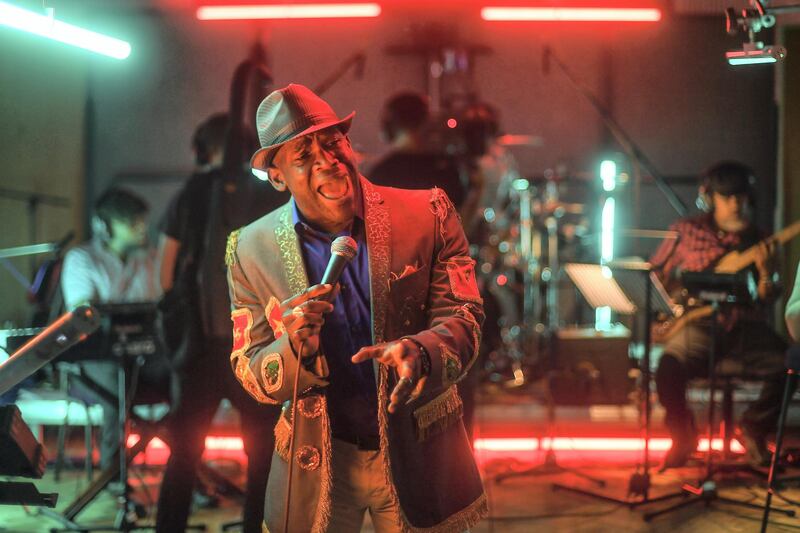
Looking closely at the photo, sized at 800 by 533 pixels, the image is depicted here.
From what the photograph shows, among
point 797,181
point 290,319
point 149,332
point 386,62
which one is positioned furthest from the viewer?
point 386,62

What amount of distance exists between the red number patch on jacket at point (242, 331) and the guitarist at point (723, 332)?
3.65 m

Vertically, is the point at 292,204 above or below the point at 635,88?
below

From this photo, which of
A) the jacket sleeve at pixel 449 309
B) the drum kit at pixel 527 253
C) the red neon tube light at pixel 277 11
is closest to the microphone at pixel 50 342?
the jacket sleeve at pixel 449 309

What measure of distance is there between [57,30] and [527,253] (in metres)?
5.87

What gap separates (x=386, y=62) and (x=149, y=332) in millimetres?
5638

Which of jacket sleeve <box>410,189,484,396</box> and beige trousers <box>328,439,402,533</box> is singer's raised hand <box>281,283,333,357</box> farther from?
beige trousers <box>328,439,402,533</box>

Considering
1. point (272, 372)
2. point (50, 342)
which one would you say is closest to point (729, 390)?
point (272, 372)

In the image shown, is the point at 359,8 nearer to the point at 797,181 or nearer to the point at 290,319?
the point at 797,181

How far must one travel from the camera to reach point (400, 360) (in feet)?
6.25

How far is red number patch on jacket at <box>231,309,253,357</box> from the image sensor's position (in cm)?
226

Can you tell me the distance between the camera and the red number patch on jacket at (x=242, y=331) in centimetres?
226

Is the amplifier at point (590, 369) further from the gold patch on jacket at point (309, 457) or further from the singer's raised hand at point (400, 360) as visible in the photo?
the singer's raised hand at point (400, 360)

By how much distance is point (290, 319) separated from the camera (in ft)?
6.27

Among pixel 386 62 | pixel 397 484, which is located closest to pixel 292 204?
pixel 397 484
